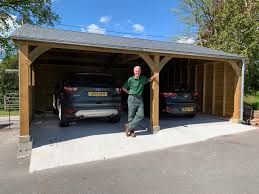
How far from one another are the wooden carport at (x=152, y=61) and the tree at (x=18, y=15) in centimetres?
1106

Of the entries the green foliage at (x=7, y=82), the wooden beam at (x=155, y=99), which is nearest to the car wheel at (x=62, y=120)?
the wooden beam at (x=155, y=99)

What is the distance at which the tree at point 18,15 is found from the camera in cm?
1789

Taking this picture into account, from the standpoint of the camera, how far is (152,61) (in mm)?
7012

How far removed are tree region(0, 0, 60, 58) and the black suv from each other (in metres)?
13.2

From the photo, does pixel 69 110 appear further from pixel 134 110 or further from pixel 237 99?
pixel 237 99

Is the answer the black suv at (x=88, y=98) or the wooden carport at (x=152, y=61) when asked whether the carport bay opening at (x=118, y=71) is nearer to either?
the wooden carport at (x=152, y=61)

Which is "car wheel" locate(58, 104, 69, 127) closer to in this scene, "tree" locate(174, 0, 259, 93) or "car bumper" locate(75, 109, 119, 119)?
"car bumper" locate(75, 109, 119, 119)

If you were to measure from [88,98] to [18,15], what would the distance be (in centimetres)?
1558

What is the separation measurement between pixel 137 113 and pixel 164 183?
3.01m

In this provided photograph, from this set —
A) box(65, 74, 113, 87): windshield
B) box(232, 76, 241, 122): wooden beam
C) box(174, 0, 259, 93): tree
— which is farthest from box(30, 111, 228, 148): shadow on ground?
box(174, 0, 259, 93): tree

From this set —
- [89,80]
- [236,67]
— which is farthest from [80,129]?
[236,67]

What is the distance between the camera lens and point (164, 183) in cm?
359

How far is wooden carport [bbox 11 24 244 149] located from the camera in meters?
5.48

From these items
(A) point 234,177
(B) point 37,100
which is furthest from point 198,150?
(B) point 37,100
